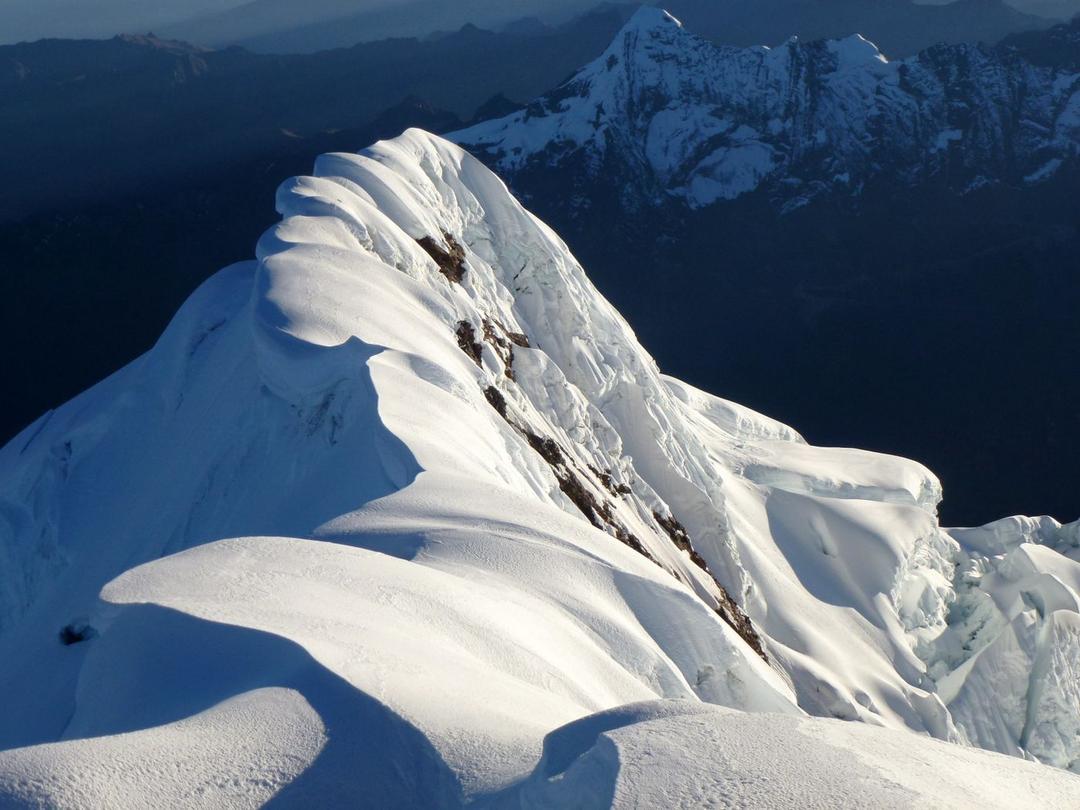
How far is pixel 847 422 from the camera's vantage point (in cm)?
8075

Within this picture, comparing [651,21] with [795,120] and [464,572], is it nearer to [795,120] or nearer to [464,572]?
[795,120]

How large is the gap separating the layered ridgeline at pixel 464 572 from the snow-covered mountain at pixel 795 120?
391ft

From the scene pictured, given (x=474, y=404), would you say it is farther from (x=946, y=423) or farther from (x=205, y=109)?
(x=205, y=109)

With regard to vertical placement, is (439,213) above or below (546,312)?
above

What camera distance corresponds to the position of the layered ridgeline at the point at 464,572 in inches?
206

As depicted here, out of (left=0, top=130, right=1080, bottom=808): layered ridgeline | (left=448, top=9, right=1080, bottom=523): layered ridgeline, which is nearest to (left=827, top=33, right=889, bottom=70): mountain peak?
(left=448, top=9, right=1080, bottom=523): layered ridgeline

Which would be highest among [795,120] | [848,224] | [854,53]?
[854,53]

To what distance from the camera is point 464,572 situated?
8.99 meters

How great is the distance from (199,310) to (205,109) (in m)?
174

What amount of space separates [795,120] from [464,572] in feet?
501

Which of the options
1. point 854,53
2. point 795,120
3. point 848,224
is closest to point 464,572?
point 848,224

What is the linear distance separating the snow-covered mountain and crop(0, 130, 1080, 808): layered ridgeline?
4689 inches

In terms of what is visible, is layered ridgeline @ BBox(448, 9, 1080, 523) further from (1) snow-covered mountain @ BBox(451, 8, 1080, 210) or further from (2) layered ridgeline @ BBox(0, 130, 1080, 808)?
(2) layered ridgeline @ BBox(0, 130, 1080, 808)

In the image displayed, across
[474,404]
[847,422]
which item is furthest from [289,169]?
[474,404]
